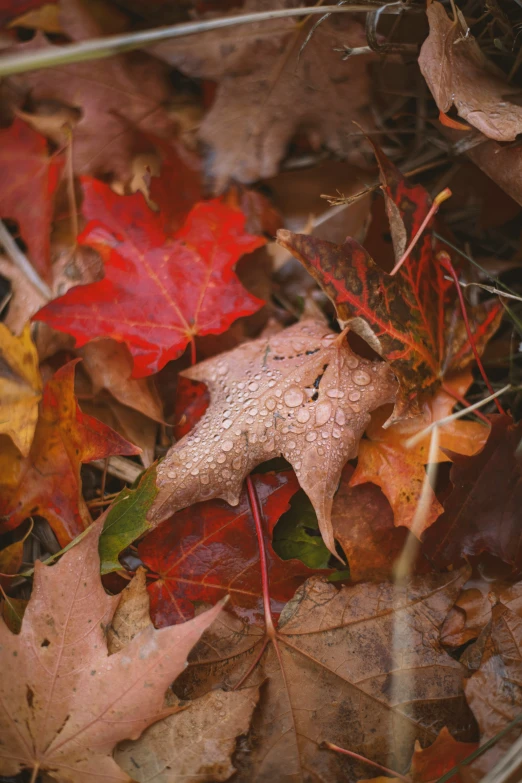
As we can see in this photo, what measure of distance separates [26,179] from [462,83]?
1.01 meters

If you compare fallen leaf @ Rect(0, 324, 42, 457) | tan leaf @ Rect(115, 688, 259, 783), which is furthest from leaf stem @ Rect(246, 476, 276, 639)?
fallen leaf @ Rect(0, 324, 42, 457)

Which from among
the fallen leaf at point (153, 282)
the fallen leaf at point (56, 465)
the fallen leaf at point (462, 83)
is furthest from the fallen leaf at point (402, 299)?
the fallen leaf at point (56, 465)

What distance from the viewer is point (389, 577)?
3.41 feet

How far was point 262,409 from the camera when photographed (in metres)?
1.01

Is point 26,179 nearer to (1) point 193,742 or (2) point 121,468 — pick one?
(2) point 121,468

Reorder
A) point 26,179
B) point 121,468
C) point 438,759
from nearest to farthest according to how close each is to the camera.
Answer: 1. point 438,759
2. point 121,468
3. point 26,179

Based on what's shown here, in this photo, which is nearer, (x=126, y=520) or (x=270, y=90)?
(x=126, y=520)

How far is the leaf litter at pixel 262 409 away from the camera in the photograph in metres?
0.94

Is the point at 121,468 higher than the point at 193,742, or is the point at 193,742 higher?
the point at 121,468

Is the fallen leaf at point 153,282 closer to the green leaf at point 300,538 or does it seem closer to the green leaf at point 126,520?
the green leaf at point 126,520

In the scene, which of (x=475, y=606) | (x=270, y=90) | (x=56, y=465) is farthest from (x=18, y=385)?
(x=475, y=606)

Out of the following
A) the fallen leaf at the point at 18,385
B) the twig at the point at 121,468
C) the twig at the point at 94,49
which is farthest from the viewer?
the twig at the point at 121,468

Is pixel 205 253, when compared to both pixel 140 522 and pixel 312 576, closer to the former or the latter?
pixel 140 522

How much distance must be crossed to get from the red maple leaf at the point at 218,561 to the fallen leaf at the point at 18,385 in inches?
13.4
